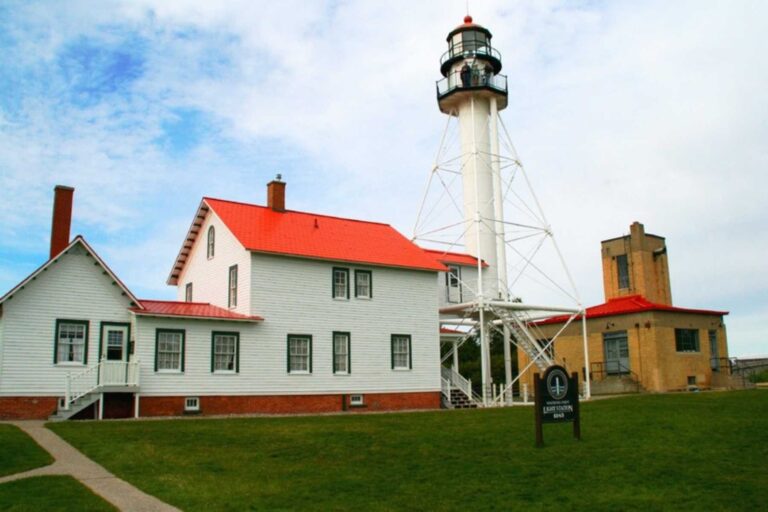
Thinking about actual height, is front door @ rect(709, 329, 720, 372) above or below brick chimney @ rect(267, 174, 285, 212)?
below

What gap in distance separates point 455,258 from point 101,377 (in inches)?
683

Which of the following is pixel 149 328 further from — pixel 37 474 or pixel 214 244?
pixel 37 474

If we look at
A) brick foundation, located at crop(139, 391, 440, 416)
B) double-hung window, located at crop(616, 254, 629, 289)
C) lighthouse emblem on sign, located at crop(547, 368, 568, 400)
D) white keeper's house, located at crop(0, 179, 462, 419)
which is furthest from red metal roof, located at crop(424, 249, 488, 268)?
lighthouse emblem on sign, located at crop(547, 368, 568, 400)

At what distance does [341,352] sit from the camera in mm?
30156

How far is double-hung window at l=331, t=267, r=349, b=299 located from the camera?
30.4 meters

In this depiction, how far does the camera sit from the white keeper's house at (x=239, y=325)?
80.9ft

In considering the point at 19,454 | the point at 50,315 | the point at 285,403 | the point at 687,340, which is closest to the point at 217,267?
the point at 285,403

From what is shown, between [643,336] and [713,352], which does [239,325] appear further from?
[713,352]

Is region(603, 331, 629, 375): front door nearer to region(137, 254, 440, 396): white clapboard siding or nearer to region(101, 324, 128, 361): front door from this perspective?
region(137, 254, 440, 396): white clapboard siding

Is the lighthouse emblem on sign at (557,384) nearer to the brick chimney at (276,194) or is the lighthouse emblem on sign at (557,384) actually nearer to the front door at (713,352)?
the brick chimney at (276,194)

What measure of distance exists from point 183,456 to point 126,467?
1367 mm

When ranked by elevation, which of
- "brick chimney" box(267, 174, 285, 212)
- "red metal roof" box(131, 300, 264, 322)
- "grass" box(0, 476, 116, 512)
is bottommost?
"grass" box(0, 476, 116, 512)

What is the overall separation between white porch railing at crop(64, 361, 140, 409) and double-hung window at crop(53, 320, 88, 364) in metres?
0.55

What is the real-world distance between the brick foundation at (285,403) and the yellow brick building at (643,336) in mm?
9566
